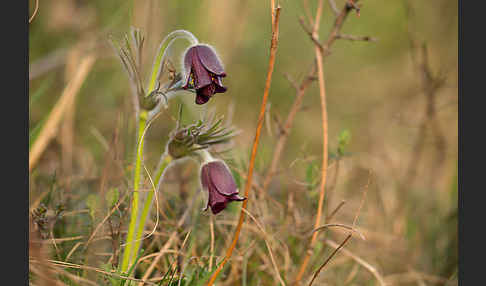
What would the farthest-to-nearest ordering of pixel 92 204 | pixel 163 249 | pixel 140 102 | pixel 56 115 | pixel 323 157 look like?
pixel 56 115
pixel 323 157
pixel 163 249
pixel 92 204
pixel 140 102

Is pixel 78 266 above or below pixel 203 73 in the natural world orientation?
below

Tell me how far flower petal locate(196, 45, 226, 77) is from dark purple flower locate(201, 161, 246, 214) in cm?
29

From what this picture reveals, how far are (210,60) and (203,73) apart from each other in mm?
52

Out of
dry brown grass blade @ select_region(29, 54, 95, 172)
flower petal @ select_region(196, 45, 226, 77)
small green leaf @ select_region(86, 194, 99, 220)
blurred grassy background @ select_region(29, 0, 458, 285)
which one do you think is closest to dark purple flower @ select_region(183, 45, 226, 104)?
flower petal @ select_region(196, 45, 226, 77)

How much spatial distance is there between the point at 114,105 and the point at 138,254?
2.07 m

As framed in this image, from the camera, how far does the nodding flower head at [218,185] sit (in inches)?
55.4

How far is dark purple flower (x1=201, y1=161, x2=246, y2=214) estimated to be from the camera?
1.41 m

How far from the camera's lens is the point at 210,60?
138 cm

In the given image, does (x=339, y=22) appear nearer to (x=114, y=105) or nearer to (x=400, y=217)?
(x=400, y=217)

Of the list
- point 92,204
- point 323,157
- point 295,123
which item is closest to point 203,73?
point 92,204

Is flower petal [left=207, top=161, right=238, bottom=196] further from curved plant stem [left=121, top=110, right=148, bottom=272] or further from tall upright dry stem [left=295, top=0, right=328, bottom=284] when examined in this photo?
tall upright dry stem [left=295, top=0, right=328, bottom=284]

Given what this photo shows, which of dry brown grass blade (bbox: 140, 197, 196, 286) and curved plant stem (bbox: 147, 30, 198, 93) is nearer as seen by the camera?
curved plant stem (bbox: 147, 30, 198, 93)

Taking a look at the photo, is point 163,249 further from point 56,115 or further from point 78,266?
point 56,115

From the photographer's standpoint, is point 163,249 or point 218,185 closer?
point 218,185
